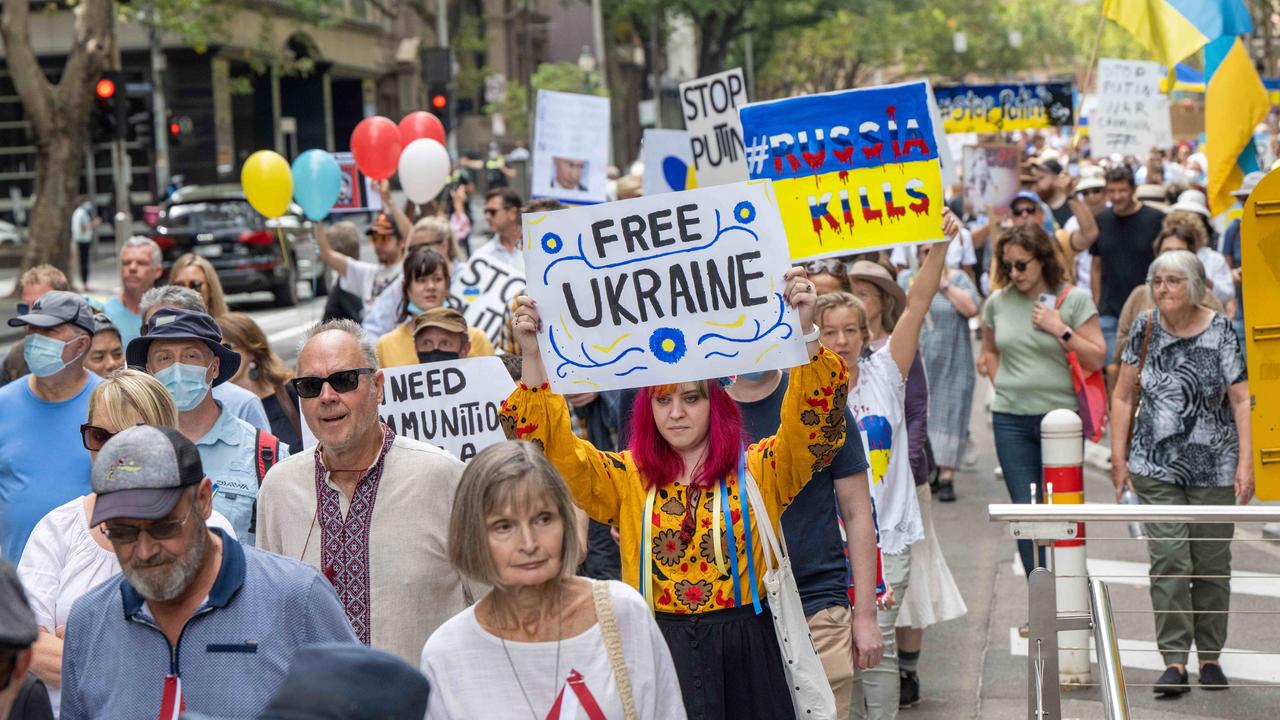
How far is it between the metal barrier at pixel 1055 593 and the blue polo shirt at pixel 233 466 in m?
2.21

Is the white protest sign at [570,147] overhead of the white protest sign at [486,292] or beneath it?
overhead

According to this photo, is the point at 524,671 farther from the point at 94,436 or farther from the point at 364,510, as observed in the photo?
the point at 94,436

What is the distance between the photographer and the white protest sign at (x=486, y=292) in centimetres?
989

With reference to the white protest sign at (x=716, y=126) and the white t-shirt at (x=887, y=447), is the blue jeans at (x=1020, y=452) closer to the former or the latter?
the white t-shirt at (x=887, y=447)

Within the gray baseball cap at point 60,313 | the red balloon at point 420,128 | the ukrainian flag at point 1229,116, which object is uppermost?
the red balloon at point 420,128

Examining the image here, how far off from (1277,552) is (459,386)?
5660 millimetres

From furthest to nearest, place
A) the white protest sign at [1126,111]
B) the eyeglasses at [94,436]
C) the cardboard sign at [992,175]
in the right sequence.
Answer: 1. the white protest sign at [1126,111]
2. the cardboard sign at [992,175]
3. the eyeglasses at [94,436]

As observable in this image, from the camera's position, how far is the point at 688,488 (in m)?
4.77

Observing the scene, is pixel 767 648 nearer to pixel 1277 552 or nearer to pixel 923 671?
pixel 923 671

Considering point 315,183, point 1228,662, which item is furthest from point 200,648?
point 315,183

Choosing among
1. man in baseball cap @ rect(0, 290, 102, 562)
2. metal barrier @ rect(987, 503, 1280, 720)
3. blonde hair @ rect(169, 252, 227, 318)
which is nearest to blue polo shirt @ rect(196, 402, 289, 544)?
man in baseball cap @ rect(0, 290, 102, 562)

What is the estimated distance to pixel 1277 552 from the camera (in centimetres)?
1038

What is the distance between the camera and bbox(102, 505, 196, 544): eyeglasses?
357cm

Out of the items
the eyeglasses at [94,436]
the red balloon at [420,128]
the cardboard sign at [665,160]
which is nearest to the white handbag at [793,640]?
the eyeglasses at [94,436]
